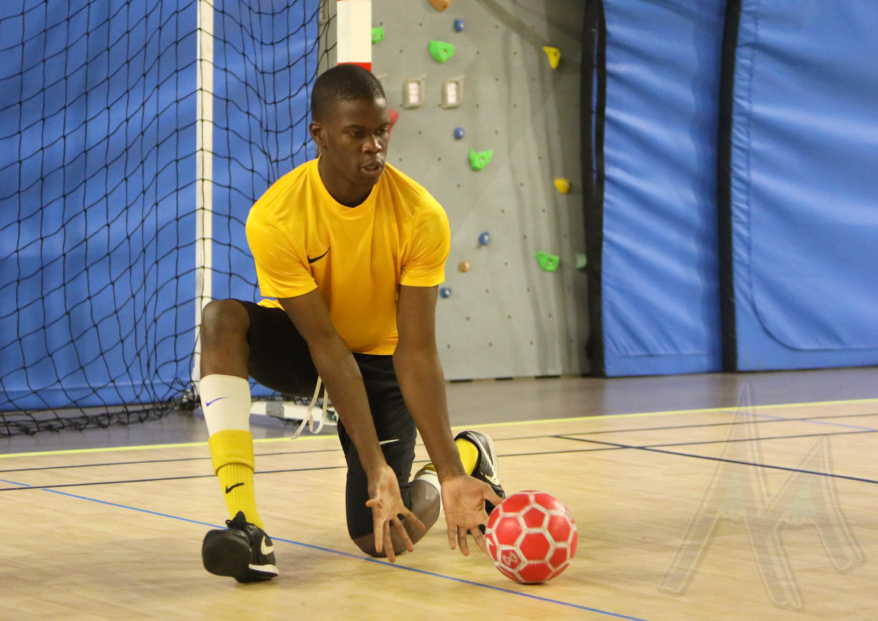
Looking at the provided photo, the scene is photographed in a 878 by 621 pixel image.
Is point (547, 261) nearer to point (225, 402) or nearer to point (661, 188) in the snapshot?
point (661, 188)

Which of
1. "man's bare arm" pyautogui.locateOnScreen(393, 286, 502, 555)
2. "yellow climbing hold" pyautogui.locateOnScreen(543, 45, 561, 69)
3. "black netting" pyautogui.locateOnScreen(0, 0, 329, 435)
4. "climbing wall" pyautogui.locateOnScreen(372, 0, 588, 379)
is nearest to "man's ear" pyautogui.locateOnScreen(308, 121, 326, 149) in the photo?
"man's bare arm" pyautogui.locateOnScreen(393, 286, 502, 555)

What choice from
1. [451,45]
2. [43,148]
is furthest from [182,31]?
[451,45]

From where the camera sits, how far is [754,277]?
6.00 m

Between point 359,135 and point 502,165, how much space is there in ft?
13.1

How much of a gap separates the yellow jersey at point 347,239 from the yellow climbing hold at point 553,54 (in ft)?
13.1

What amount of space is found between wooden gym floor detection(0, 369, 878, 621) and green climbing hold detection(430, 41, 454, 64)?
87.9 inches

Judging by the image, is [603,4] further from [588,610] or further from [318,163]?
[588,610]

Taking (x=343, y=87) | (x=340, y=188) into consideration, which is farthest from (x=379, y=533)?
(x=343, y=87)

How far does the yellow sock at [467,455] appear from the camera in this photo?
7.39ft

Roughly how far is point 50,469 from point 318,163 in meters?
1.41

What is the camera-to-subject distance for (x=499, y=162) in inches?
227

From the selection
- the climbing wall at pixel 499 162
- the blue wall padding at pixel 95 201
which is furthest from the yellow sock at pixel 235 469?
the climbing wall at pixel 499 162

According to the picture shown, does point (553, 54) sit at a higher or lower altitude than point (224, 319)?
higher

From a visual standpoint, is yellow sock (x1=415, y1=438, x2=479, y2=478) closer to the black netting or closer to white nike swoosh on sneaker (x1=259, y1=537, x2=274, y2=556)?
white nike swoosh on sneaker (x1=259, y1=537, x2=274, y2=556)
